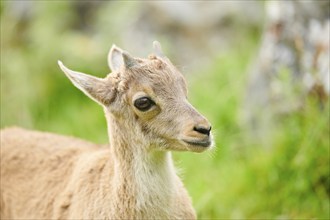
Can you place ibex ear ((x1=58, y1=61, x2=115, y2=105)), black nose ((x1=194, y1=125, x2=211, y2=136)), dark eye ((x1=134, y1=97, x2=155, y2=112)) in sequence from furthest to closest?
ibex ear ((x1=58, y1=61, x2=115, y2=105)) < dark eye ((x1=134, y1=97, x2=155, y2=112)) < black nose ((x1=194, y1=125, x2=211, y2=136))

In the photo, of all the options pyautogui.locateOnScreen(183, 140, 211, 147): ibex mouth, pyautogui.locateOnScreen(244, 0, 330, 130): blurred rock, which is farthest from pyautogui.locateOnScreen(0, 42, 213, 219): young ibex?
pyautogui.locateOnScreen(244, 0, 330, 130): blurred rock

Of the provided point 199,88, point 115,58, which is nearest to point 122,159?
point 115,58

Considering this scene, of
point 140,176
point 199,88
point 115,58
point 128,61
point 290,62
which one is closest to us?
point 128,61

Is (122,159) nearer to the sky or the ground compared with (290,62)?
nearer to the ground

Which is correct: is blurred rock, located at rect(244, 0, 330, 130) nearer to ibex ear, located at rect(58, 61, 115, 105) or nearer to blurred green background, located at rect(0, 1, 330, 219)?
blurred green background, located at rect(0, 1, 330, 219)

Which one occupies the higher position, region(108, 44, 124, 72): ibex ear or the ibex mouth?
region(108, 44, 124, 72): ibex ear

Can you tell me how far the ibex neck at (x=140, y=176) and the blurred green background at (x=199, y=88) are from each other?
1.72m

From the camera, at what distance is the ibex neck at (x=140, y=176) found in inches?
244

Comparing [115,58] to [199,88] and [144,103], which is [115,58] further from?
[199,88]

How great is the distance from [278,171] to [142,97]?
8.92 feet

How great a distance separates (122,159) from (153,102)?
0.66 metres

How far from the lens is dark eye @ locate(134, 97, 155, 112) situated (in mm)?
5903

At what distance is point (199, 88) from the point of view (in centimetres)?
1087

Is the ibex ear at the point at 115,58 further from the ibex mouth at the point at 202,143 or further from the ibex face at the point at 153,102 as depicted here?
the ibex mouth at the point at 202,143
